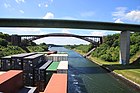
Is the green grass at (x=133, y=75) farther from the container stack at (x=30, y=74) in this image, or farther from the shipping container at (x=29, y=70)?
the shipping container at (x=29, y=70)

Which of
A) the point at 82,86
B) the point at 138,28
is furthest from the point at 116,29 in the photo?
the point at 82,86

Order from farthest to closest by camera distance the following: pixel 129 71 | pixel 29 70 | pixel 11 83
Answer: pixel 129 71 → pixel 29 70 → pixel 11 83

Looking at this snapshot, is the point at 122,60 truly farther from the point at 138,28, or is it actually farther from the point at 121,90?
the point at 121,90

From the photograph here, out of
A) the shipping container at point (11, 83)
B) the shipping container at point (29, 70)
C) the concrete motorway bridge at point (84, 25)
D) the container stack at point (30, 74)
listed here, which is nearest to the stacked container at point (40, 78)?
the container stack at point (30, 74)

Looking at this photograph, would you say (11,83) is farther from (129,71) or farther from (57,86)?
(129,71)

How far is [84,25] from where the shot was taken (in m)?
60.6

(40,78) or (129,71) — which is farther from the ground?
(40,78)

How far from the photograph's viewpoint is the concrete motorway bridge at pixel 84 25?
5688 cm

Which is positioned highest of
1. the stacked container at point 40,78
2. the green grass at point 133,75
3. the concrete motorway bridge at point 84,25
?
the concrete motorway bridge at point 84,25

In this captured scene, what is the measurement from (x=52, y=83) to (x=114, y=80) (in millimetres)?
21464

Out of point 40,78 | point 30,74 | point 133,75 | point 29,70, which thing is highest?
point 29,70

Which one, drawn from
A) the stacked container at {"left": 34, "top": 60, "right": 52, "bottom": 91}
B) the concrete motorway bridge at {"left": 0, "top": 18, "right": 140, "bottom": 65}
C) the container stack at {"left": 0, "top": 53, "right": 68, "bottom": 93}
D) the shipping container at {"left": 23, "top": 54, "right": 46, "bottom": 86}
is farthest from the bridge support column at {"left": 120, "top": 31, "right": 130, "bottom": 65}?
the stacked container at {"left": 34, "top": 60, "right": 52, "bottom": 91}

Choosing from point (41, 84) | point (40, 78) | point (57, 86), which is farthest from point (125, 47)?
point (57, 86)

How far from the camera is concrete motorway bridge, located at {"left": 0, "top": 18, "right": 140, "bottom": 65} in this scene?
56.9m
